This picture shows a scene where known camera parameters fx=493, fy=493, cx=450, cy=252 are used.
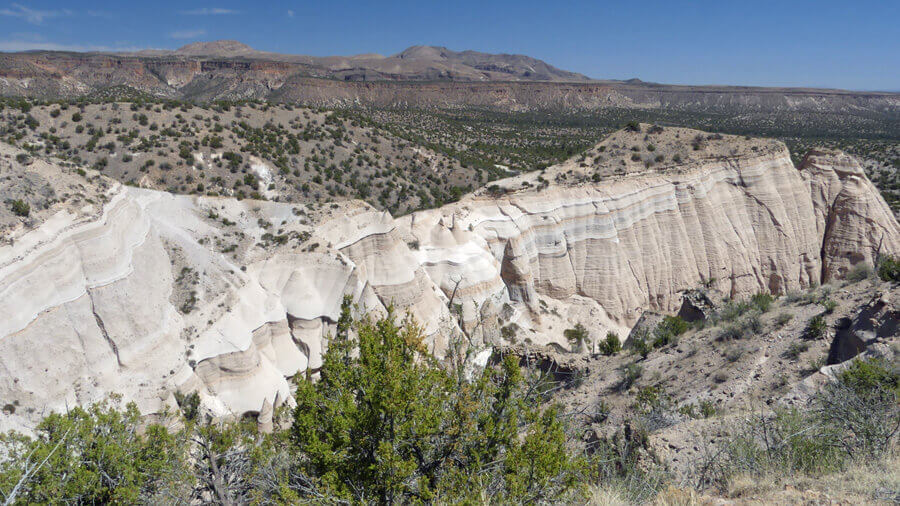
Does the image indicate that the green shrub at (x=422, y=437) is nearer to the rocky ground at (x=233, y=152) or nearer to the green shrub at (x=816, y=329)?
the green shrub at (x=816, y=329)

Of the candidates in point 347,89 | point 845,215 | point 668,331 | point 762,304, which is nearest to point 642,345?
point 668,331

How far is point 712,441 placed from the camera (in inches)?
438

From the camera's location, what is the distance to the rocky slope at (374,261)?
47.9ft

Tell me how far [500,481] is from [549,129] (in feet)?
327

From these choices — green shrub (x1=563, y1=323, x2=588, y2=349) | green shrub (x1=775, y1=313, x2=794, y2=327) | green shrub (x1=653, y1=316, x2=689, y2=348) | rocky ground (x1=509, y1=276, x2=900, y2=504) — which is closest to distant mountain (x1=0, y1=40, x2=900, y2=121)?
green shrub (x1=563, y1=323, x2=588, y2=349)

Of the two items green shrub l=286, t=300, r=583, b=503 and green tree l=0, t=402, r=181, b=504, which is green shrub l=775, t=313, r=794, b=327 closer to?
green shrub l=286, t=300, r=583, b=503

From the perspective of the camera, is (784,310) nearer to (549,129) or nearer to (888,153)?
(888,153)

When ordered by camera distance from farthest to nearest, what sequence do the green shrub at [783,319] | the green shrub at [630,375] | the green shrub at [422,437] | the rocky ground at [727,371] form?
the green shrub at [783,319] < the green shrub at [630,375] < the rocky ground at [727,371] < the green shrub at [422,437]

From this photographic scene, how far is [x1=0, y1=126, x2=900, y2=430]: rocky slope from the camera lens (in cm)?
1461

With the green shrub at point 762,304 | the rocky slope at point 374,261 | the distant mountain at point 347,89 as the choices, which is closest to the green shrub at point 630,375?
the rocky slope at point 374,261

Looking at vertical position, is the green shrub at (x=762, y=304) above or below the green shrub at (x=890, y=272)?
below

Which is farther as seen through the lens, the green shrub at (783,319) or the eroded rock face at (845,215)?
the eroded rock face at (845,215)

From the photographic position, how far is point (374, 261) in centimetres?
2191

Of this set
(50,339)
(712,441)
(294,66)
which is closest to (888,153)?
(712,441)
